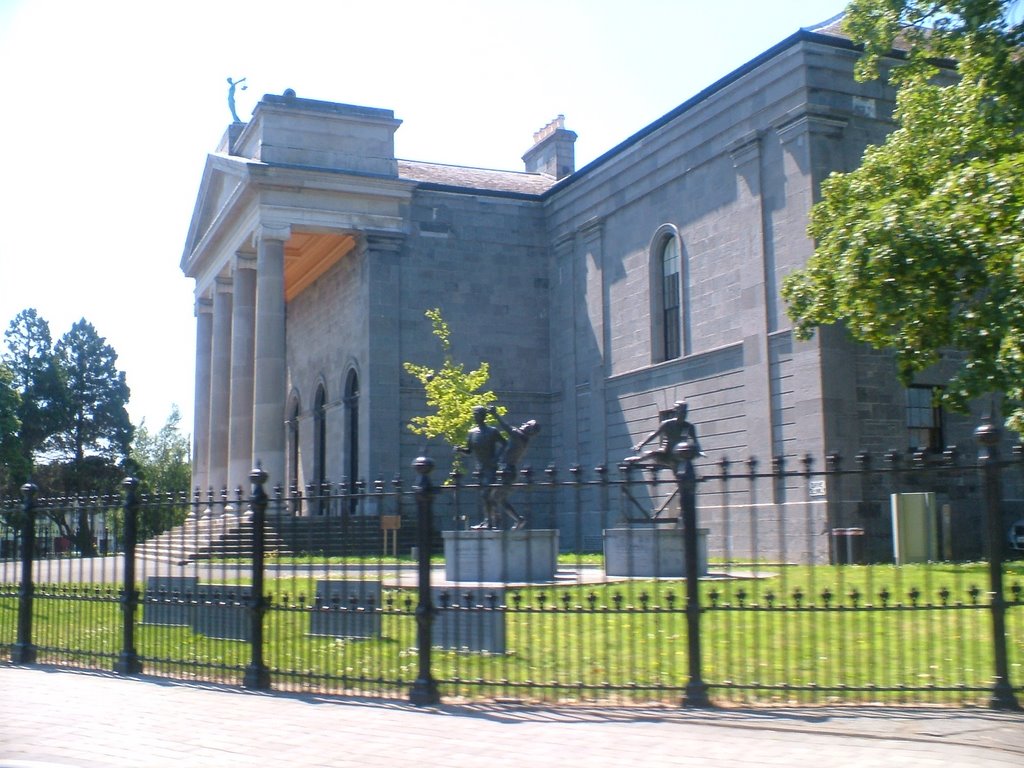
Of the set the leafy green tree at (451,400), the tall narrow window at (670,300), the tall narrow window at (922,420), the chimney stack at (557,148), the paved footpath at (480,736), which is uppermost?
the chimney stack at (557,148)

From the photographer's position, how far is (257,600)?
10758 millimetres

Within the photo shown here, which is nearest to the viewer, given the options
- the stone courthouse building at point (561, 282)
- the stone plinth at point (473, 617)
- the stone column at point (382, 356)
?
the stone plinth at point (473, 617)

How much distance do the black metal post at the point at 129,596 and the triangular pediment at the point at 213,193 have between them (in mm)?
21925

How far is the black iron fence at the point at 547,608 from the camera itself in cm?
898

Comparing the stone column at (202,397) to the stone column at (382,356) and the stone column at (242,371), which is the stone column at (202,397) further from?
the stone column at (382,356)

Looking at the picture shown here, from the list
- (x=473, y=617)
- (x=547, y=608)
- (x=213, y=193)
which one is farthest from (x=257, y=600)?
(x=213, y=193)

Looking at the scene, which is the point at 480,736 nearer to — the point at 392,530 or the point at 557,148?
the point at 392,530

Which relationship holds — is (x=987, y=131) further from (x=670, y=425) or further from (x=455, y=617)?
(x=455, y=617)

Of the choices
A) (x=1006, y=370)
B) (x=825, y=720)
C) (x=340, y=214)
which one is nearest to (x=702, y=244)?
(x=340, y=214)

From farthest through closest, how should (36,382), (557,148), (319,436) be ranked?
(36,382), (557,148), (319,436)

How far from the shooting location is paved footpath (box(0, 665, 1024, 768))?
24.0ft

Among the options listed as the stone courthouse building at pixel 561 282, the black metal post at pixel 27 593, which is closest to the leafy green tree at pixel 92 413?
the stone courthouse building at pixel 561 282

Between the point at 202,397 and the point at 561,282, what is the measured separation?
47.1ft

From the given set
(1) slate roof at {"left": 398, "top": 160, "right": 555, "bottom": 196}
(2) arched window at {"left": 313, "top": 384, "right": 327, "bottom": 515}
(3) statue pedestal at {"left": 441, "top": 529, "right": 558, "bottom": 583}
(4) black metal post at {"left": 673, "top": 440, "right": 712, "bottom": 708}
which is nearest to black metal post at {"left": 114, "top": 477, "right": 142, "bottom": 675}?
(3) statue pedestal at {"left": 441, "top": 529, "right": 558, "bottom": 583}
